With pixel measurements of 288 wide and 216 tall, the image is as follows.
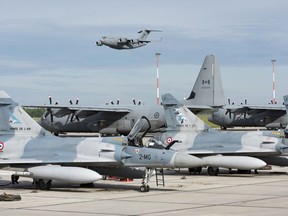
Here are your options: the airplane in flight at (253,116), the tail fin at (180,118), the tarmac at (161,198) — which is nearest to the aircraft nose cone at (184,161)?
the tarmac at (161,198)

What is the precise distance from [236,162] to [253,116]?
4186 centimetres

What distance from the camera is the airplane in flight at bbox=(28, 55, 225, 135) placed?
198 feet

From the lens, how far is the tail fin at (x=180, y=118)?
30188 mm

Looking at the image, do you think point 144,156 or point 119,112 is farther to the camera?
point 119,112

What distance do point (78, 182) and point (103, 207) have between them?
3844mm

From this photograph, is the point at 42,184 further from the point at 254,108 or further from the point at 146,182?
the point at 254,108

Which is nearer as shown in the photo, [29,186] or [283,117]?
[29,186]

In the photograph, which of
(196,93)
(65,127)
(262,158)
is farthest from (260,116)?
(262,158)

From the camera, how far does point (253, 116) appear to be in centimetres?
6862

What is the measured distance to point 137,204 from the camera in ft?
59.3

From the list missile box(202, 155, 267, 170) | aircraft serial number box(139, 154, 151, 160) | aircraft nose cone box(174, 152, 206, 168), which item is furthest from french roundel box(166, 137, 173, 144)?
aircraft nose cone box(174, 152, 206, 168)

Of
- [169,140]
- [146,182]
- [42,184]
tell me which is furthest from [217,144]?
[42,184]

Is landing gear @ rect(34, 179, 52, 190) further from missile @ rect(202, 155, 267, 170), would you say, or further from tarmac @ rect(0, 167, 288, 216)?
missile @ rect(202, 155, 267, 170)

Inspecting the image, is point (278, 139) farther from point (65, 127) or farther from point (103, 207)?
point (65, 127)
